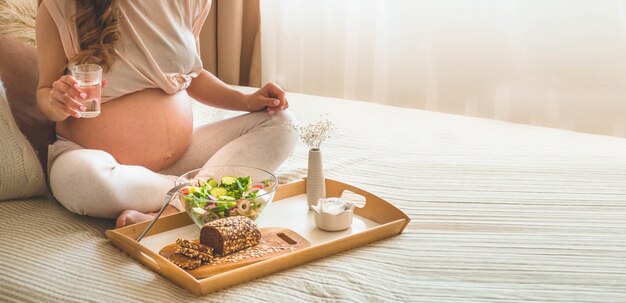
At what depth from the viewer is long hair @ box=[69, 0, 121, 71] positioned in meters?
1.55

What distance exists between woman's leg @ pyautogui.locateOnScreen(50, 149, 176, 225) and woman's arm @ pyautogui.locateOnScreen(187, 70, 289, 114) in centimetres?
37

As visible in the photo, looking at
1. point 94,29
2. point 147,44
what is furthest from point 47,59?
point 147,44

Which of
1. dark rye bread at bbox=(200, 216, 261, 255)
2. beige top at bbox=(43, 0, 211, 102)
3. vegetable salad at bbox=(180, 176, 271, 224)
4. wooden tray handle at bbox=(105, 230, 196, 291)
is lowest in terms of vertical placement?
wooden tray handle at bbox=(105, 230, 196, 291)

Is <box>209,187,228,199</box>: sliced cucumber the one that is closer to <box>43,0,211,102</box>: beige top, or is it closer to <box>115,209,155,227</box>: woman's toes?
<box>115,209,155,227</box>: woman's toes

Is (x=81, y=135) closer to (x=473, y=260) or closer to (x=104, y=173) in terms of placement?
(x=104, y=173)

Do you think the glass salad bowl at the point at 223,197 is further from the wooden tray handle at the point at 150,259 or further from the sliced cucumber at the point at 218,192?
the wooden tray handle at the point at 150,259

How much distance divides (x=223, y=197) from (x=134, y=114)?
1.25 ft

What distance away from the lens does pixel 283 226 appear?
4.80ft

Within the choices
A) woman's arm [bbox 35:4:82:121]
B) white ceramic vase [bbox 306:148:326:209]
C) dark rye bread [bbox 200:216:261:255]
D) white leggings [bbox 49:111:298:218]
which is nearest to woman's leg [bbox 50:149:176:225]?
white leggings [bbox 49:111:298:218]

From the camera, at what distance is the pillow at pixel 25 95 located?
1633 mm

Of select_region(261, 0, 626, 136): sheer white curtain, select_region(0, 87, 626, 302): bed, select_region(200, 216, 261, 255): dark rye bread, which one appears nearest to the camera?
select_region(0, 87, 626, 302): bed

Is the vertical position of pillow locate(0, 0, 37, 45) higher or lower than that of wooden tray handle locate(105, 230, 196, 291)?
higher

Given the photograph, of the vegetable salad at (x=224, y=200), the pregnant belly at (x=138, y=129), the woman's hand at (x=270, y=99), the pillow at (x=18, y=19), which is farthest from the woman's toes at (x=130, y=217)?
the pillow at (x=18, y=19)

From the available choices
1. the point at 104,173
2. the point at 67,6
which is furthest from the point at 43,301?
the point at 67,6
